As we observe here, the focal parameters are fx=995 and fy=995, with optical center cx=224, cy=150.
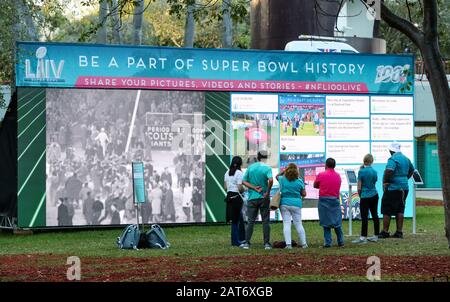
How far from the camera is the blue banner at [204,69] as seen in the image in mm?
23688

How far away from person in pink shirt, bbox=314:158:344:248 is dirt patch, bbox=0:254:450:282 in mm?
2282

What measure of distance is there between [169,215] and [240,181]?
5788 millimetres

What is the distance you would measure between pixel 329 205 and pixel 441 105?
389 centimetres

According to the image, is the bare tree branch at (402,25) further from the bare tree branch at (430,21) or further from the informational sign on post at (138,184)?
the informational sign on post at (138,184)

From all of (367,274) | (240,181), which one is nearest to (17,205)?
(240,181)

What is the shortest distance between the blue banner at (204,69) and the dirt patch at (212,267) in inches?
304

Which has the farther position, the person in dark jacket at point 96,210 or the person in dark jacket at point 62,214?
the person in dark jacket at point 96,210

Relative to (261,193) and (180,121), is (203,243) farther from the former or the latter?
(180,121)

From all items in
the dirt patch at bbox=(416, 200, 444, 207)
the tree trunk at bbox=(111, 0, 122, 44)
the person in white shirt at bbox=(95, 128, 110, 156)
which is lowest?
the dirt patch at bbox=(416, 200, 444, 207)

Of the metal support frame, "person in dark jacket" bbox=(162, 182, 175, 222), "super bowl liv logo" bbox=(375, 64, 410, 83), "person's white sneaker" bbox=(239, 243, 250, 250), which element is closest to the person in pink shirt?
"person's white sneaker" bbox=(239, 243, 250, 250)

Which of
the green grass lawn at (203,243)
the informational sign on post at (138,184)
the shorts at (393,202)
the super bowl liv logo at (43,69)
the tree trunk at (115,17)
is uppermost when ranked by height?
the tree trunk at (115,17)

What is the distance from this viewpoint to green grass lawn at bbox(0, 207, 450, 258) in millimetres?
17594

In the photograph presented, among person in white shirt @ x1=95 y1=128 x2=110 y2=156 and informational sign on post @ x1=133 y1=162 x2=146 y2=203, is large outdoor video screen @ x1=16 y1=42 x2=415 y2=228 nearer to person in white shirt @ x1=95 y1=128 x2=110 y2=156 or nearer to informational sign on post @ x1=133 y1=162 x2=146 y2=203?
person in white shirt @ x1=95 y1=128 x2=110 y2=156

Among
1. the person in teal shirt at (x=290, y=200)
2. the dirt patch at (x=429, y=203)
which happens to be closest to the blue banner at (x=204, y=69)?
the person in teal shirt at (x=290, y=200)
